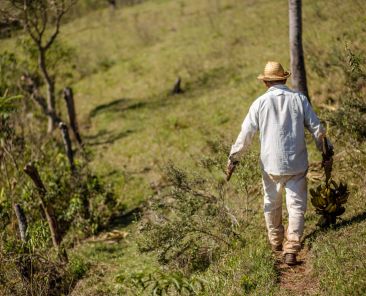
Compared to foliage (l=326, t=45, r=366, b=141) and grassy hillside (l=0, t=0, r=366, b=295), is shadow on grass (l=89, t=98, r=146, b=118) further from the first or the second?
foliage (l=326, t=45, r=366, b=141)

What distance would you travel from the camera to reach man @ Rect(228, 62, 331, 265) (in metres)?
5.93

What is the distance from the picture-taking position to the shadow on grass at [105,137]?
1634cm

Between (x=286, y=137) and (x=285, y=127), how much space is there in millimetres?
120

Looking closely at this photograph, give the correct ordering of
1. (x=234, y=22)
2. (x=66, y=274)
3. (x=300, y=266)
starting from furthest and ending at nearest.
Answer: (x=234, y=22) < (x=66, y=274) < (x=300, y=266)

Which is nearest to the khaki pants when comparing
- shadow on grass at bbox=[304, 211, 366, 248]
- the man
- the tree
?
the man

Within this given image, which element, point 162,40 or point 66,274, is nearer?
point 66,274

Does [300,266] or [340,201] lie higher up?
[340,201]

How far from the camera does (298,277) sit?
581 cm

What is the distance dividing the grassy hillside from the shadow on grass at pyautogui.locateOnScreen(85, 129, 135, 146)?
2.5 inches

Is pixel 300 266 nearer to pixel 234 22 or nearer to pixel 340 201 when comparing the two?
pixel 340 201

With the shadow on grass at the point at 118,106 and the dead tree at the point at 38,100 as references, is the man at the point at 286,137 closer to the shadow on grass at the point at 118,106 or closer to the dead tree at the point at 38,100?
the shadow on grass at the point at 118,106

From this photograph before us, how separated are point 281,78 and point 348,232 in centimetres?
207

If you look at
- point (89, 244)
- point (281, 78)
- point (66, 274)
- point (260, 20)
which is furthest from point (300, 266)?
point (260, 20)

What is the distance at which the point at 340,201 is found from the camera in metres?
6.45
